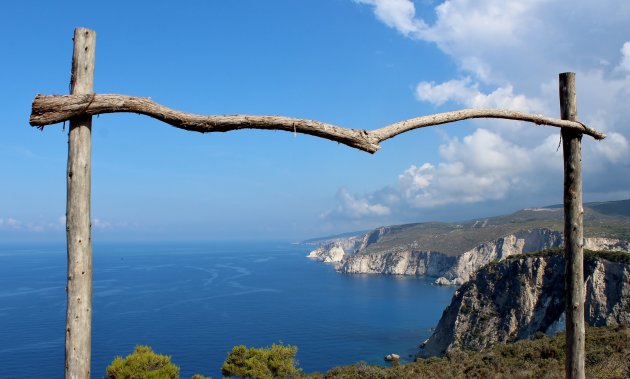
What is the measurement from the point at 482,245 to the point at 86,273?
322 ft

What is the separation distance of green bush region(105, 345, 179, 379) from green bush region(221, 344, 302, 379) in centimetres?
365

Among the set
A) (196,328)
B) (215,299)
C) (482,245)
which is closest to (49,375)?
(196,328)

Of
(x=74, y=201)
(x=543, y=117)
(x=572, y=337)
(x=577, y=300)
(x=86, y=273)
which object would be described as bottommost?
(x=572, y=337)

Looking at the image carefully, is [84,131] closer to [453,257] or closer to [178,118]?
[178,118]

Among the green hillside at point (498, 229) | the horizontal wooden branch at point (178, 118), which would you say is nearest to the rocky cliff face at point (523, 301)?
the green hillside at point (498, 229)

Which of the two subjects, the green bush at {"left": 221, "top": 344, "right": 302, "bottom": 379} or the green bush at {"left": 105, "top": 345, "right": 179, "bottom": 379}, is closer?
the green bush at {"left": 105, "top": 345, "right": 179, "bottom": 379}

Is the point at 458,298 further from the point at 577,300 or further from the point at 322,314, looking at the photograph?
the point at 577,300

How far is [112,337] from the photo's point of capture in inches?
1769

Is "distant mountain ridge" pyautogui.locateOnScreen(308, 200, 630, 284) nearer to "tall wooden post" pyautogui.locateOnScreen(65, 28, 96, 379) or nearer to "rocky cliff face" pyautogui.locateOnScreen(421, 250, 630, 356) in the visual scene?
"rocky cliff face" pyautogui.locateOnScreen(421, 250, 630, 356)

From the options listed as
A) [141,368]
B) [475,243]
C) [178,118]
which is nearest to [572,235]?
[178,118]

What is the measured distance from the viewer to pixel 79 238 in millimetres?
2576

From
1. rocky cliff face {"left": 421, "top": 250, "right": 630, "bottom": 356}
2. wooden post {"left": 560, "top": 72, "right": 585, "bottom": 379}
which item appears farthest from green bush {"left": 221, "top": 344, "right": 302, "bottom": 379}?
rocky cliff face {"left": 421, "top": 250, "right": 630, "bottom": 356}

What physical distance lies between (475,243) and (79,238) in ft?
339

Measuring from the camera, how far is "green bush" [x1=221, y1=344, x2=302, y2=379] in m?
22.9
